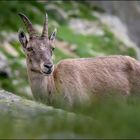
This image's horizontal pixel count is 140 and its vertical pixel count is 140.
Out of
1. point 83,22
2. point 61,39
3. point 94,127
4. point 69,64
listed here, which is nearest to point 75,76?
point 69,64

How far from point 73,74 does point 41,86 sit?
942 mm

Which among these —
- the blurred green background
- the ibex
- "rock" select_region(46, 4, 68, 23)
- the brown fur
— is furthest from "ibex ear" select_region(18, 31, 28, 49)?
"rock" select_region(46, 4, 68, 23)

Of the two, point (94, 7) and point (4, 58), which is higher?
point (94, 7)

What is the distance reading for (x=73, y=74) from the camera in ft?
47.0

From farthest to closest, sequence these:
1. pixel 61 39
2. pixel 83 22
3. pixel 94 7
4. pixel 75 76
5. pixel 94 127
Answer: pixel 94 7 < pixel 83 22 < pixel 61 39 < pixel 75 76 < pixel 94 127

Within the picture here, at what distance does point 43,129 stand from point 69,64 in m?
10.8

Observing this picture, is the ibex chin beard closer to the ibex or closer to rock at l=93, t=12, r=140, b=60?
the ibex

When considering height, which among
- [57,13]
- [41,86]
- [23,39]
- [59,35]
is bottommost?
[41,86]

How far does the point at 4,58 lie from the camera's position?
103ft

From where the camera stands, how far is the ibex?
13.8m

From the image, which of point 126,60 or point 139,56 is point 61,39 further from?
point 126,60

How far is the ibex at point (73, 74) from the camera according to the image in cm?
1380

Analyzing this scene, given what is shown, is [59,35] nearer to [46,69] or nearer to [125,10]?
[125,10]


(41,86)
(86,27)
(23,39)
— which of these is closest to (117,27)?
(86,27)
